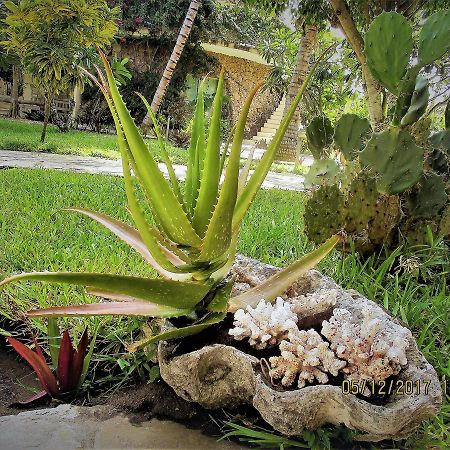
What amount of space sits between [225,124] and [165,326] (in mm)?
12722

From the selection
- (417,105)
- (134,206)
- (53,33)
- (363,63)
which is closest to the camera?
(134,206)

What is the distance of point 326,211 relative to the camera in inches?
88.1

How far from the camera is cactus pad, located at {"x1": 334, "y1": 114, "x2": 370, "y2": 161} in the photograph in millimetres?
2436

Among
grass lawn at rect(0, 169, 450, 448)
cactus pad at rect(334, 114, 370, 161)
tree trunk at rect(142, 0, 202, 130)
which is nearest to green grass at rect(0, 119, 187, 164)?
tree trunk at rect(142, 0, 202, 130)

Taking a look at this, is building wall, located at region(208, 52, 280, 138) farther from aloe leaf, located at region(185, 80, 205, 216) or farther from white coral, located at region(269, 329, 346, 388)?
white coral, located at region(269, 329, 346, 388)

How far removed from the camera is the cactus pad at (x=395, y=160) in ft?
6.69

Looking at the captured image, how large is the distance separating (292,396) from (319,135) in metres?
1.83

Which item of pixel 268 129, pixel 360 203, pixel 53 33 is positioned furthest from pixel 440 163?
pixel 268 129

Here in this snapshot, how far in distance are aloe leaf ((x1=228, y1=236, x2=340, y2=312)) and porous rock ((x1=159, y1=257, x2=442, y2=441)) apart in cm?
20

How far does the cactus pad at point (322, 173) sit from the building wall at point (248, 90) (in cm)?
1283

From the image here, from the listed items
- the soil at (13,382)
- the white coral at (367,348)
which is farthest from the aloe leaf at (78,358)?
the white coral at (367,348)

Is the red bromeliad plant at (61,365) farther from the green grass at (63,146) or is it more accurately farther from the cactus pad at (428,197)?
the green grass at (63,146)

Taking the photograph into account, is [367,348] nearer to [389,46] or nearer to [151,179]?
[151,179]

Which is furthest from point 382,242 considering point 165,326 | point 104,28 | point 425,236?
point 104,28
